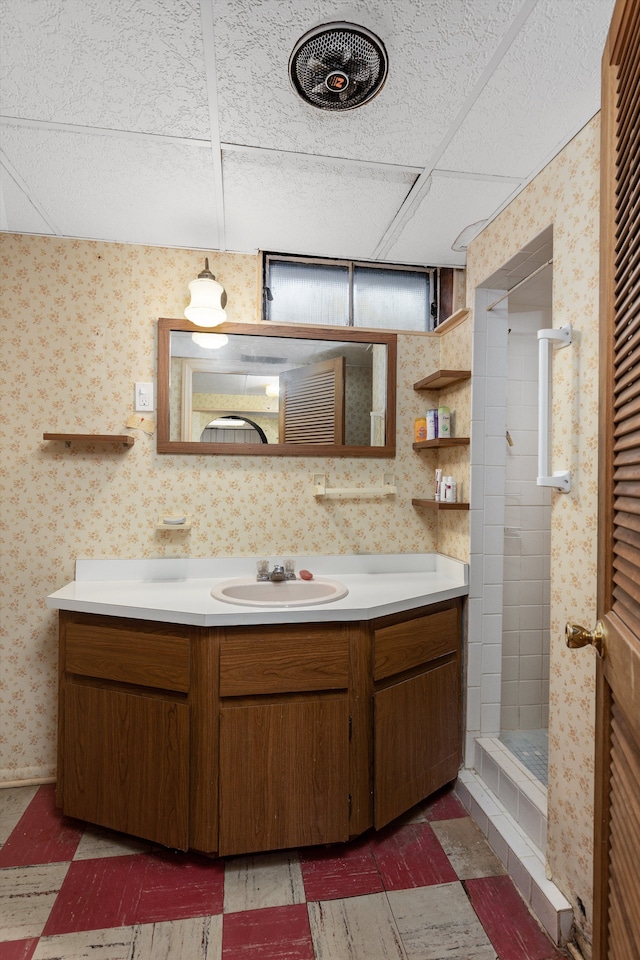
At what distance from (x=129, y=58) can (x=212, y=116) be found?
234 mm

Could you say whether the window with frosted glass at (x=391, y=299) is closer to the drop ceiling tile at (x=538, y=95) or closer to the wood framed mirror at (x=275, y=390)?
the wood framed mirror at (x=275, y=390)

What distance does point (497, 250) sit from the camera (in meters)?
1.82

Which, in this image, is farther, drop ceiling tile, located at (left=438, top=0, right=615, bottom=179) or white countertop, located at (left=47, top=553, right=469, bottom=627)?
white countertop, located at (left=47, top=553, right=469, bottom=627)

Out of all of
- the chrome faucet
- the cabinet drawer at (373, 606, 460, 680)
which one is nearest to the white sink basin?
the chrome faucet

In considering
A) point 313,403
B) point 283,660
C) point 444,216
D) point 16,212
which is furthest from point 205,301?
point 283,660

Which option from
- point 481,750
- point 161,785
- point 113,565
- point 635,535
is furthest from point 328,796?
point 635,535

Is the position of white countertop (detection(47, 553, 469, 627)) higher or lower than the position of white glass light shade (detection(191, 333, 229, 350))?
lower

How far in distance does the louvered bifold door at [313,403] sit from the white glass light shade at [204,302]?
15.1 inches

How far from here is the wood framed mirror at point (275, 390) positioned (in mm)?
2098

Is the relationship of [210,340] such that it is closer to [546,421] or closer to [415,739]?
[546,421]

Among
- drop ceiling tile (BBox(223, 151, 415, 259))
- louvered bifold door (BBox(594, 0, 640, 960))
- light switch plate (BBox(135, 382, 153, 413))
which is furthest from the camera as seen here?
light switch plate (BBox(135, 382, 153, 413))

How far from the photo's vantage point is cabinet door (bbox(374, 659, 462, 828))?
1673 mm

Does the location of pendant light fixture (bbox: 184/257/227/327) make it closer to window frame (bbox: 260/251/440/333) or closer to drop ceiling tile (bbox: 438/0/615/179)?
window frame (bbox: 260/251/440/333)

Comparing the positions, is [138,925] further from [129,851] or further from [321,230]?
[321,230]
